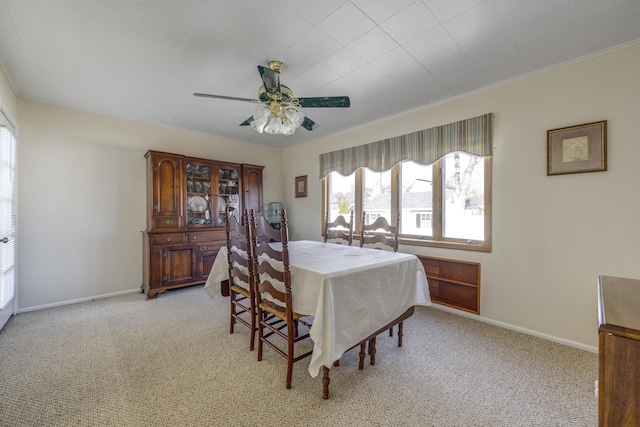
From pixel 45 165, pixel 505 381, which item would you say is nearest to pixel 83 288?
pixel 45 165

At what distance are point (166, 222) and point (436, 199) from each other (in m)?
3.73

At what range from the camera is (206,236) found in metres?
4.02

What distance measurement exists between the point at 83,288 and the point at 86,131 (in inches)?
82.9

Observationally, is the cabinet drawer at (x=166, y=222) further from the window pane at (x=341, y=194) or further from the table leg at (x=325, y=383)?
the table leg at (x=325, y=383)

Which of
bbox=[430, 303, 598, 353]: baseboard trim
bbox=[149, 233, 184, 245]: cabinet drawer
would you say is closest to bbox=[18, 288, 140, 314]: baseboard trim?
bbox=[149, 233, 184, 245]: cabinet drawer

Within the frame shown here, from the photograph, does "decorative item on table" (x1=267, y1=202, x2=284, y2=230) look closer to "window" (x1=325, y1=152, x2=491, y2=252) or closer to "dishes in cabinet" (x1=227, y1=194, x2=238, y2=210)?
"dishes in cabinet" (x1=227, y1=194, x2=238, y2=210)

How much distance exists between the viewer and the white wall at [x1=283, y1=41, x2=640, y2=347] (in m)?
2.08

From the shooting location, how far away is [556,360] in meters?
2.09

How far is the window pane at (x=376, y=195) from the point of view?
381cm

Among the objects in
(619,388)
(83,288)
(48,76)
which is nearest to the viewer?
(619,388)

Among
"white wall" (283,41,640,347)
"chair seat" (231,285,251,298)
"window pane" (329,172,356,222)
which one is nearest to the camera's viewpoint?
"white wall" (283,41,640,347)

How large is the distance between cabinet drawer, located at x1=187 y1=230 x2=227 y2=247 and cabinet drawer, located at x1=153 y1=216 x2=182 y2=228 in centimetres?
24

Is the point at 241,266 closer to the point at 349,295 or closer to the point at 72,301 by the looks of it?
the point at 349,295

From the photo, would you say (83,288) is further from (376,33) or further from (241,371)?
(376,33)
